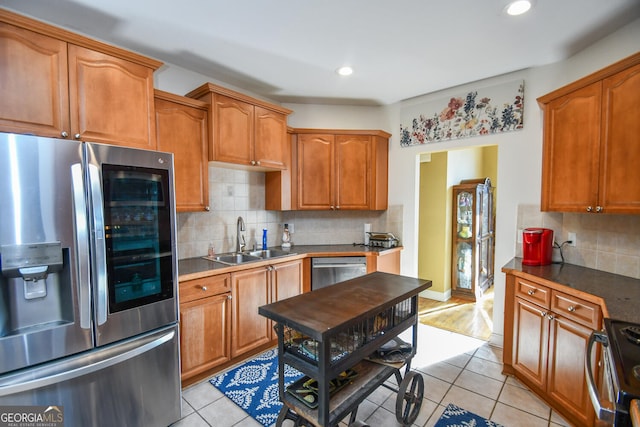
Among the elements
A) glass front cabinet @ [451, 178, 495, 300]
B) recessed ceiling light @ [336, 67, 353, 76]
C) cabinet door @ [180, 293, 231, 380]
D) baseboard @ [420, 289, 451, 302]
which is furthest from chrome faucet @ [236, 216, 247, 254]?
glass front cabinet @ [451, 178, 495, 300]

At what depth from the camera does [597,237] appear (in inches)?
90.5

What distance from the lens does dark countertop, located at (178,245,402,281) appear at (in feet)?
7.38

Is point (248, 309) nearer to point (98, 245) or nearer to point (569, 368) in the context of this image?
point (98, 245)

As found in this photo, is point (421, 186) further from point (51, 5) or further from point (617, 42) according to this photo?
point (51, 5)

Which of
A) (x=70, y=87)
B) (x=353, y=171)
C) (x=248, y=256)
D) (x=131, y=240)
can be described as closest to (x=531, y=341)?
(x=353, y=171)

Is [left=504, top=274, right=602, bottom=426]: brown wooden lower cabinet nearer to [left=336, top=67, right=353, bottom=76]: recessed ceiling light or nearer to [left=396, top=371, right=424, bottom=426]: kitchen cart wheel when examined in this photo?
[left=396, top=371, right=424, bottom=426]: kitchen cart wheel

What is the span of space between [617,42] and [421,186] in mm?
2600

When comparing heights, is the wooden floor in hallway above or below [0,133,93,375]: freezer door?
below

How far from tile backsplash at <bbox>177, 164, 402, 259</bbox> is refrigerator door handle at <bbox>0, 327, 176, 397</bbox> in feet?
3.50

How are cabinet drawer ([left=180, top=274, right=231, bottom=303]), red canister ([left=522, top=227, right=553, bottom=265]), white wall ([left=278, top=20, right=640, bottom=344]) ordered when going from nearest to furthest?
cabinet drawer ([left=180, top=274, right=231, bottom=303]) < white wall ([left=278, top=20, right=640, bottom=344]) < red canister ([left=522, top=227, right=553, bottom=265])

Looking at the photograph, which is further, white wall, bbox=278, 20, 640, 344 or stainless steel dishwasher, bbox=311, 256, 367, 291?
stainless steel dishwasher, bbox=311, 256, 367, 291

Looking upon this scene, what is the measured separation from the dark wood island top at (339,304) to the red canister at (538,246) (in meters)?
1.12

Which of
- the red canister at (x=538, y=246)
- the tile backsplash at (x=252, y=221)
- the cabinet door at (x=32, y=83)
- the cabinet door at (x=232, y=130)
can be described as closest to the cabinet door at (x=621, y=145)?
the red canister at (x=538, y=246)

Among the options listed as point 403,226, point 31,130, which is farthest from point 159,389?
point 403,226
